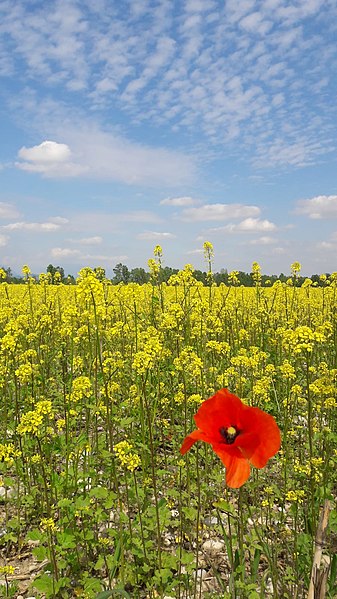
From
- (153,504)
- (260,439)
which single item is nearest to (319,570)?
(260,439)

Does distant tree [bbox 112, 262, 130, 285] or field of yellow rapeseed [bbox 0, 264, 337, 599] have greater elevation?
distant tree [bbox 112, 262, 130, 285]

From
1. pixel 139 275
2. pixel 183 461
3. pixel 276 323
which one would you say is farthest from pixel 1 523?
pixel 276 323

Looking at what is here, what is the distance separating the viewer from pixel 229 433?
43.3 inches

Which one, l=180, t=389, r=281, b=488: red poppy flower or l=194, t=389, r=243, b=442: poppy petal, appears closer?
l=180, t=389, r=281, b=488: red poppy flower

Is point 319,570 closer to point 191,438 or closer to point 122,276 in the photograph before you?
point 191,438

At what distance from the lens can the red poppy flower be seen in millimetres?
994

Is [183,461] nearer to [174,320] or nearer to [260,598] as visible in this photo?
[260,598]

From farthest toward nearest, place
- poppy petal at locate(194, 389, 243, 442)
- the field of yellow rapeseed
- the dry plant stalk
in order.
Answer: the field of yellow rapeseed < poppy petal at locate(194, 389, 243, 442) < the dry plant stalk

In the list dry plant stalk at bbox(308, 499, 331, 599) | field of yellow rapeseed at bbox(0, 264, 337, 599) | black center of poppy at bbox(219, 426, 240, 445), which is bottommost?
field of yellow rapeseed at bbox(0, 264, 337, 599)

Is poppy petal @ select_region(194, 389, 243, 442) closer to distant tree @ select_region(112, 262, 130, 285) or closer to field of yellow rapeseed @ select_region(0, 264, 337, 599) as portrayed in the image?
field of yellow rapeseed @ select_region(0, 264, 337, 599)

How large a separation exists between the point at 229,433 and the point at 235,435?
0.06 feet

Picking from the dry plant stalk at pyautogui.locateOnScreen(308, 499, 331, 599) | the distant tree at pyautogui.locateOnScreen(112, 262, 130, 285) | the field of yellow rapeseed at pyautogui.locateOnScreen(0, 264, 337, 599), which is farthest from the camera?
the distant tree at pyautogui.locateOnScreen(112, 262, 130, 285)

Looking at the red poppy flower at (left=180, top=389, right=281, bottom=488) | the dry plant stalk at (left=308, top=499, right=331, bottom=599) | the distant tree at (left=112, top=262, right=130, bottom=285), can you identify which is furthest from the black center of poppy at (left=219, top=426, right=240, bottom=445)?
the distant tree at (left=112, top=262, right=130, bottom=285)

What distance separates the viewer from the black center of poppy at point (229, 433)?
3.55ft
